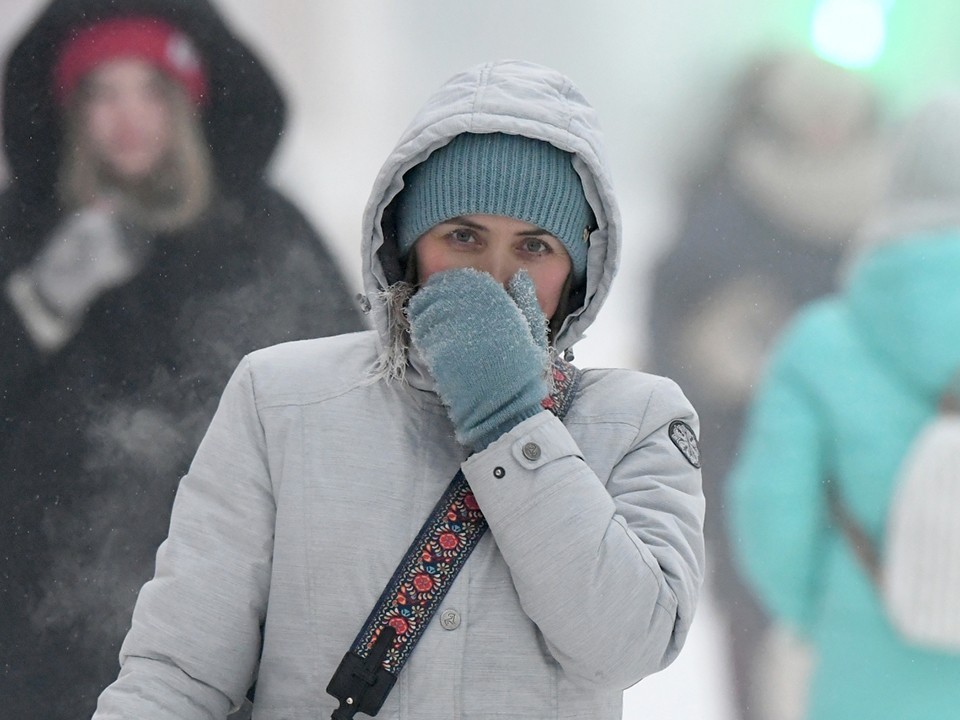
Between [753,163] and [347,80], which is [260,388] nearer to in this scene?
[347,80]

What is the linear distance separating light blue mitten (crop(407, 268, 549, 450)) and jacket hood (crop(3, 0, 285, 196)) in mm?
1148

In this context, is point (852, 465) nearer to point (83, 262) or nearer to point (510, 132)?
point (510, 132)

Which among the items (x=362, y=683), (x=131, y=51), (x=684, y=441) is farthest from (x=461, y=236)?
(x=131, y=51)

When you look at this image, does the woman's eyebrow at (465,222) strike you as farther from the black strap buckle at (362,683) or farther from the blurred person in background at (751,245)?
the blurred person in background at (751,245)

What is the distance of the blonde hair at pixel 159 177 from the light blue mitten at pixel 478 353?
1.15 metres

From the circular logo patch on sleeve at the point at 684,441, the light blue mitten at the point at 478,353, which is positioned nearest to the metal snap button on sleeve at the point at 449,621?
the light blue mitten at the point at 478,353

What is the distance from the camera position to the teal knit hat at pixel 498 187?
108 cm

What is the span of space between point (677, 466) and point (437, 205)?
0.32 meters

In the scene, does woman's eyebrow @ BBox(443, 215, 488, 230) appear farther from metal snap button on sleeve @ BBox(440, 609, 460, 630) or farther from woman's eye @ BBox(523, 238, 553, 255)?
metal snap button on sleeve @ BBox(440, 609, 460, 630)

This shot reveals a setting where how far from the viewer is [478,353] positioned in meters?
0.99

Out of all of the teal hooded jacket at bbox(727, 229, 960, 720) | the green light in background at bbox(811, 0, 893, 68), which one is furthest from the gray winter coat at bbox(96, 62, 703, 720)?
the green light in background at bbox(811, 0, 893, 68)

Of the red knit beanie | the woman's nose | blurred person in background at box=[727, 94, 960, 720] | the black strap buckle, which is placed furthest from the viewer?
the red knit beanie

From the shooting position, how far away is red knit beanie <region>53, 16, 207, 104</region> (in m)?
2.06

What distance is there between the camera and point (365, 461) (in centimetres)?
A: 104
